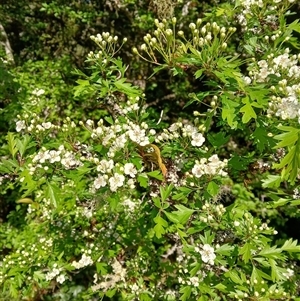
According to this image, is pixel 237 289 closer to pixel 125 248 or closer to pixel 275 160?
pixel 275 160

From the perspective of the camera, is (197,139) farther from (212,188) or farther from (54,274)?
(54,274)

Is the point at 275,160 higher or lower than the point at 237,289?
higher

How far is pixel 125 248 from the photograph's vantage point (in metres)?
3.81

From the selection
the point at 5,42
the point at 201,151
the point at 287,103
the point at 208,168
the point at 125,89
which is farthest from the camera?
the point at 5,42

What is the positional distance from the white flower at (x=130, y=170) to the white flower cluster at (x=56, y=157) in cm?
38

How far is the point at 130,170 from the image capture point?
224cm

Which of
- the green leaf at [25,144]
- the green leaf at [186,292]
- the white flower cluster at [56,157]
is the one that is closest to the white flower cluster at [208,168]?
the white flower cluster at [56,157]

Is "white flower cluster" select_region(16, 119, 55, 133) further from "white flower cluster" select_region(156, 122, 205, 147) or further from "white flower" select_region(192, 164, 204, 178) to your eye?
"white flower" select_region(192, 164, 204, 178)

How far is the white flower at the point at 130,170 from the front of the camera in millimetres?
2219

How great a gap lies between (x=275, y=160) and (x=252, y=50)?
76 centimetres

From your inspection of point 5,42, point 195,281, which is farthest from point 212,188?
point 5,42

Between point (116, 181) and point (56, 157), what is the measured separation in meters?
0.43

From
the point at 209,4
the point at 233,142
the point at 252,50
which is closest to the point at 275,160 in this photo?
the point at 252,50

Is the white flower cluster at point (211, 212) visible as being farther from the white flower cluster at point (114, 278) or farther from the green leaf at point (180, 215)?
the white flower cluster at point (114, 278)
